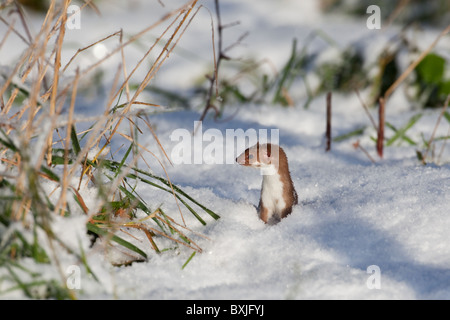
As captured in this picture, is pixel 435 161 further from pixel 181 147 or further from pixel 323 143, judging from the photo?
pixel 181 147

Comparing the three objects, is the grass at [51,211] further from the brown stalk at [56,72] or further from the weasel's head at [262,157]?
the weasel's head at [262,157]

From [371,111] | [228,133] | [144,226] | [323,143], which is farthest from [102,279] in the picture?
[371,111]

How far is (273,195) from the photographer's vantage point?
1.50 m

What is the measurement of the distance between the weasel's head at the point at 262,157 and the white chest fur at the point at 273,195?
0.12 feet

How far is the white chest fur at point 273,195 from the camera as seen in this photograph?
1.50m

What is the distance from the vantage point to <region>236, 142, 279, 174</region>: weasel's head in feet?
4.95

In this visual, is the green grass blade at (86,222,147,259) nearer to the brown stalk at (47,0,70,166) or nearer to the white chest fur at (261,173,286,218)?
the brown stalk at (47,0,70,166)

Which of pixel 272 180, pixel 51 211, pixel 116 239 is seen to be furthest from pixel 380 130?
pixel 51 211

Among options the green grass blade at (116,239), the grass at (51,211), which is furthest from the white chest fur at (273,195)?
the green grass blade at (116,239)

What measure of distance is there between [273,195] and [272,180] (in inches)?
1.8

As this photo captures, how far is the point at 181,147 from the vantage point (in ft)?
6.96

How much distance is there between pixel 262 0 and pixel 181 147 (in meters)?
3.48

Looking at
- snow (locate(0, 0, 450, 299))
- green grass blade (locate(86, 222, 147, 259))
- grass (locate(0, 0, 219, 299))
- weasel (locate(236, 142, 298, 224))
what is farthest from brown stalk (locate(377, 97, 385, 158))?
green grass blade (locate(86, 222, 147, 259))

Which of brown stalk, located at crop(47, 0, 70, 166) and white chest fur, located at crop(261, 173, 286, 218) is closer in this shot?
brown stalk, located at crop(47, 0, 70, 166)
